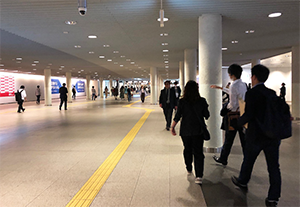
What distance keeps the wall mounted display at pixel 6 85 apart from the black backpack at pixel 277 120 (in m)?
30.9

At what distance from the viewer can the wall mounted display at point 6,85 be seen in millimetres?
27344

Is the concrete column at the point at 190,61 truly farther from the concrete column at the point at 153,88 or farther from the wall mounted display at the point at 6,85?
the wall mounted display at the point at 6,85

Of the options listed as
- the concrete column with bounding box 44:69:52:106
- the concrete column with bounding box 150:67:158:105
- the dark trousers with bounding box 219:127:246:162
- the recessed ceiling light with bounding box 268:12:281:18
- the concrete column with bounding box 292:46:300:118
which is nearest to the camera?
the dark trousers with bounding box 219:127:246:162

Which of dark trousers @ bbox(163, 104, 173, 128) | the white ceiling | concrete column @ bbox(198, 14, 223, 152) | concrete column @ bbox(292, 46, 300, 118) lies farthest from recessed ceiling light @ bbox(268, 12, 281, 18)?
concrete column @ bbox(292, 46, 300, 118)

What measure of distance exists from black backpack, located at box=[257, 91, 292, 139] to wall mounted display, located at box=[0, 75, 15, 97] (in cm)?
3086

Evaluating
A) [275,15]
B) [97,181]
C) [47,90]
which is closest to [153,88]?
[47,90]

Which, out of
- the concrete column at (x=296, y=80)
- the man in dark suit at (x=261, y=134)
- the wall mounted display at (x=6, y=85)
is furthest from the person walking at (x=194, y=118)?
the wall mounted display at (x=6, y=85)

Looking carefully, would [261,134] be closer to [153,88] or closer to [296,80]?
[296,80]

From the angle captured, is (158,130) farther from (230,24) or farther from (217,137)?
(230,24)

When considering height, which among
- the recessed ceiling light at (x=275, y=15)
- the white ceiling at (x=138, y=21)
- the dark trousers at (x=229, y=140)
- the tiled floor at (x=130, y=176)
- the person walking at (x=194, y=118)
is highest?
the white ceiling at (x=138, y=21)

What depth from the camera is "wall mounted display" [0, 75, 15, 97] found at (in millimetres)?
27344

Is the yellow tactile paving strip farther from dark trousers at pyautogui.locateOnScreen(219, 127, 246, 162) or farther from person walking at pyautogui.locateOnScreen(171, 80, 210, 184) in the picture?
dark trousers at pyautogui.locateOnScreen(219, 127, 246, 162)

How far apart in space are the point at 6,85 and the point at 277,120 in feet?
105

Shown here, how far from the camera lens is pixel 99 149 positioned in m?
5.79
